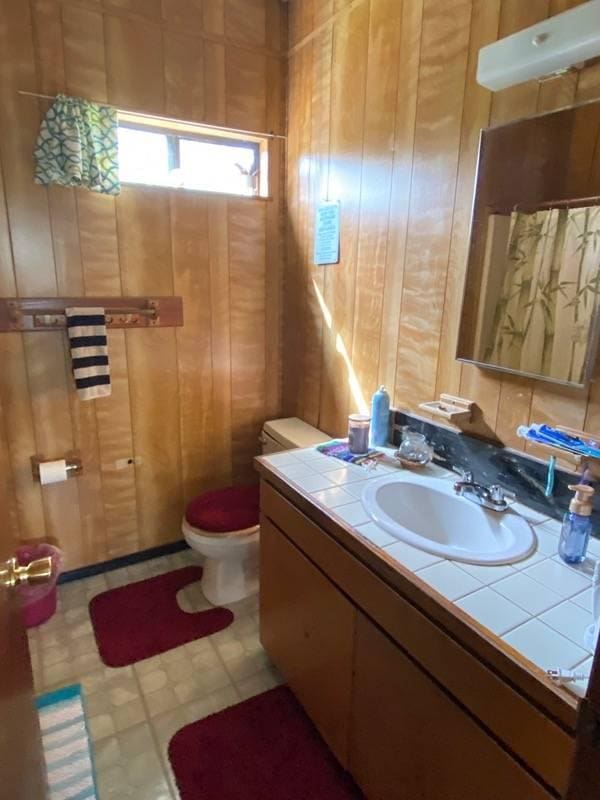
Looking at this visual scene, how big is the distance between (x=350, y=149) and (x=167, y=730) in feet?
7.29

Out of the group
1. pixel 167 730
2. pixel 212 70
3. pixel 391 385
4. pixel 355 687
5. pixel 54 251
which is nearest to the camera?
pixel 355 687

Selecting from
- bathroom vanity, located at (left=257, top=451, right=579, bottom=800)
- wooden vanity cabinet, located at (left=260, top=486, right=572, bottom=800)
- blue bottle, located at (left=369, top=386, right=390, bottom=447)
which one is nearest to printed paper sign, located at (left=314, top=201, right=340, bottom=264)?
blue bottle, located at (left=369, top=386, right=390, bottom=447)

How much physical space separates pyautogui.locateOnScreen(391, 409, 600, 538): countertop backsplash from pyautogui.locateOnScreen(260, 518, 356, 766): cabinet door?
58 centimetres

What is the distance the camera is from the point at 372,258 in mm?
1850

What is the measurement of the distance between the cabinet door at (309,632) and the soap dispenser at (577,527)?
530mm

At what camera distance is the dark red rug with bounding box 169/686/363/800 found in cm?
138

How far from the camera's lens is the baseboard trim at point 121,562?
91.1 inches

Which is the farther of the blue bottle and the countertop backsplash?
the blue bottle

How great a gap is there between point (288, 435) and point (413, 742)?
140cm

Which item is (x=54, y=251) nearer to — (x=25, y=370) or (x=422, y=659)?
Answer: (x=25, y=370)

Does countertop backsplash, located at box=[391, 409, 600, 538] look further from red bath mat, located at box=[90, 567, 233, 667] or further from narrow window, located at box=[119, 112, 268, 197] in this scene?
narrow window, located at box=[119, 112, 268, 197]

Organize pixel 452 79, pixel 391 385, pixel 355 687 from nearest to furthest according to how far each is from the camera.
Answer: pixel 355 687, pixel 452 79, pixel 391 385

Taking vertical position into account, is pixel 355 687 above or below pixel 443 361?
below

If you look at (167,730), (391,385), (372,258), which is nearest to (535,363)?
(391,385)
